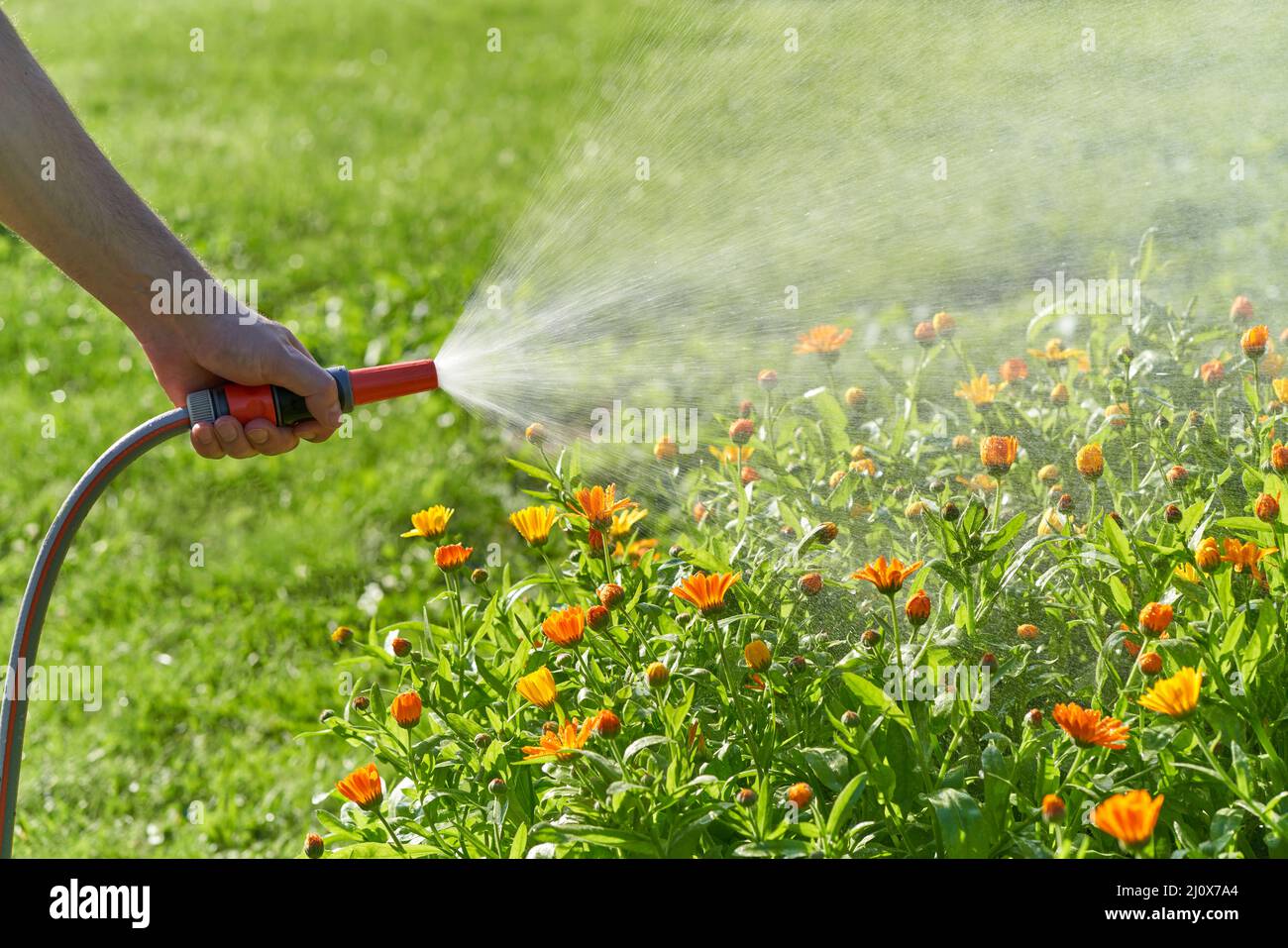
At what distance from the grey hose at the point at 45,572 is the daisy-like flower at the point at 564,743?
0.81 meters

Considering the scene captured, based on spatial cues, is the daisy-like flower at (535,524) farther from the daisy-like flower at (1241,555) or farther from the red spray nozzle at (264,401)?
the daisy-like flower at (1241,555)

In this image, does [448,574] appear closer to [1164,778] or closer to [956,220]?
[1164,778]

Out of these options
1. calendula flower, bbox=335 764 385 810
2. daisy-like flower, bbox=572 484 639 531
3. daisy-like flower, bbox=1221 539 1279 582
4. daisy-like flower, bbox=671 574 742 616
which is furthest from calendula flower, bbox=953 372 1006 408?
calendula flower, bbox=335 764 385 810

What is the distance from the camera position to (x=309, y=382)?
219 cm

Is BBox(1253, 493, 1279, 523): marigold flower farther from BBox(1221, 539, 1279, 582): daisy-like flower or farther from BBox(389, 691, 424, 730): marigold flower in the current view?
BBox(389, 691, 424, 730): marigold flower

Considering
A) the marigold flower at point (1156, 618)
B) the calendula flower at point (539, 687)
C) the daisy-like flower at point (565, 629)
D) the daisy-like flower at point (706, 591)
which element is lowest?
the calendula flower at point (539, 687)

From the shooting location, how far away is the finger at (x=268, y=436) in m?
2.21

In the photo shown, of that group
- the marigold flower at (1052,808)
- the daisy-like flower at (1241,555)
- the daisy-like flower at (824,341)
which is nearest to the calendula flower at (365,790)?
the marigold flower at (1052,808)

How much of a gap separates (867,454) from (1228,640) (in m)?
0.89

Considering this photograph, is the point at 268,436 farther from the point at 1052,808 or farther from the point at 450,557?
the point at 1052,808

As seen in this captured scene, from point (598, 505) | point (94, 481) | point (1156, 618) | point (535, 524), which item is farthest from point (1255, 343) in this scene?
point (94, 481)

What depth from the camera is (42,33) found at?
10.4 metres

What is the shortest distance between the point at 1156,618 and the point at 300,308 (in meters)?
5.12
